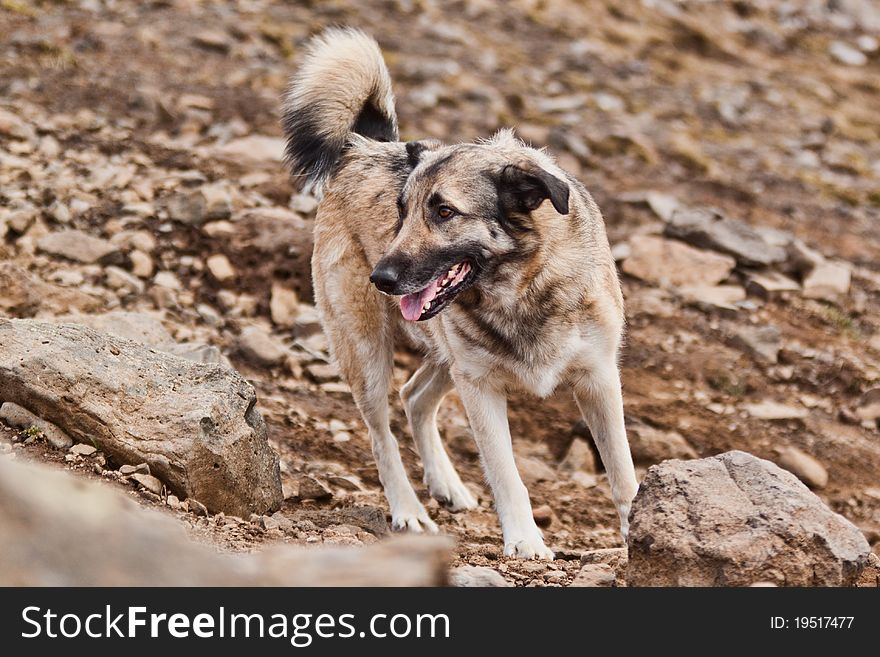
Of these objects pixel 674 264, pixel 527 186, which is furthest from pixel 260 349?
pixel 674 264

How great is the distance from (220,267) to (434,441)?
8.80 feet

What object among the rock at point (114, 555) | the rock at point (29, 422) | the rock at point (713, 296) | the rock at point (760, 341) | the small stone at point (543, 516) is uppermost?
the rock at point (114, 555)

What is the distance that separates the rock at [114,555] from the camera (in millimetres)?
2795

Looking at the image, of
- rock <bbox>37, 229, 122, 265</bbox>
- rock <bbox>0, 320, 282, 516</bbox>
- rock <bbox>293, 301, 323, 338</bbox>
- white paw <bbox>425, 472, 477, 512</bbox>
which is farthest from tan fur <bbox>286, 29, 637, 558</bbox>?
rock <bbox>37, 229, 122, 265</bbox>

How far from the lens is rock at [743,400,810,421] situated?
8.12m

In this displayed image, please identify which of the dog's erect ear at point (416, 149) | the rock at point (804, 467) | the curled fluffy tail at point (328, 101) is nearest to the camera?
the dog's erect ear at point (416, 149)

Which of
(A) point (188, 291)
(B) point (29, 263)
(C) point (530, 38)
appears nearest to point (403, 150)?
(A) point (188, 291)

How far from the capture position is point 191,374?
5.50 metres

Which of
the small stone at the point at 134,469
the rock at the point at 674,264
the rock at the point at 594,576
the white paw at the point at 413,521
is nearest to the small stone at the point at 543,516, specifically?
the white paw at the point at 413,521

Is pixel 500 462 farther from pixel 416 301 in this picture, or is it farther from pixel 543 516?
pixel 543 516

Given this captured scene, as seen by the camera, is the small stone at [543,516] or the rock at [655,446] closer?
the small stone at [543,516]

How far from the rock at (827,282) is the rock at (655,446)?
292 centimetres

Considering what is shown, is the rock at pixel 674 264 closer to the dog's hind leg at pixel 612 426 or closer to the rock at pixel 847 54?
the dog's hind leg at pixel 612 426

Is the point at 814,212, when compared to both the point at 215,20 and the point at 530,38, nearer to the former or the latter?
the point at 530,38
